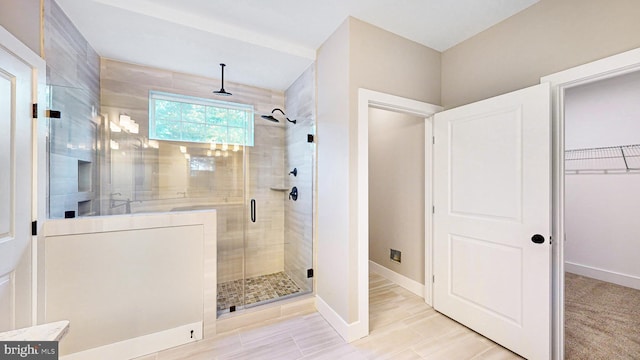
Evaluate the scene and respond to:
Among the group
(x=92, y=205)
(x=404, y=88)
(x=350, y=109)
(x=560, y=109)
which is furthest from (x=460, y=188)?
(x=92, y=205)

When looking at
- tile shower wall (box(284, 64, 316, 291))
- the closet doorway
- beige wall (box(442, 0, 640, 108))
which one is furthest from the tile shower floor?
the closet doorway

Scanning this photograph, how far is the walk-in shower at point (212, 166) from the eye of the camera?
2.19m

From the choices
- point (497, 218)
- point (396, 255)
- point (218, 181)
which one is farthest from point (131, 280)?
point (497, 218)

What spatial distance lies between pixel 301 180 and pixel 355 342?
1.64 metres

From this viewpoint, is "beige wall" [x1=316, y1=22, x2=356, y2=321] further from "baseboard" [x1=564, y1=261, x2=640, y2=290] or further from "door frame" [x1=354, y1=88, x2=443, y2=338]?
"baseboard" [x1=564, y1=261, x2=640, y2=290]

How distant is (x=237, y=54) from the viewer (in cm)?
238

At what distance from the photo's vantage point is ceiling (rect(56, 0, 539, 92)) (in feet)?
5.97

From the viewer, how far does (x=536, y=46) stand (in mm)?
1810

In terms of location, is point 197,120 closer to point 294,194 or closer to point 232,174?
point 232,174

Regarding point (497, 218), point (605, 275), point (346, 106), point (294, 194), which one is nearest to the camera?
point (497, 218)

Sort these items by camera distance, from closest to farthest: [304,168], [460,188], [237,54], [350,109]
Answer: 1. [350,109]
2. [460,188]
3. [237,54]
4. [304,168]

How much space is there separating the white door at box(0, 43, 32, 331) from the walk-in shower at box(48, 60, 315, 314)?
1.53 feet

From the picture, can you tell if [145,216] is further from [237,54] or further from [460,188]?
→ [460,188]

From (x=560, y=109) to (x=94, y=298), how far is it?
11.6 ft
